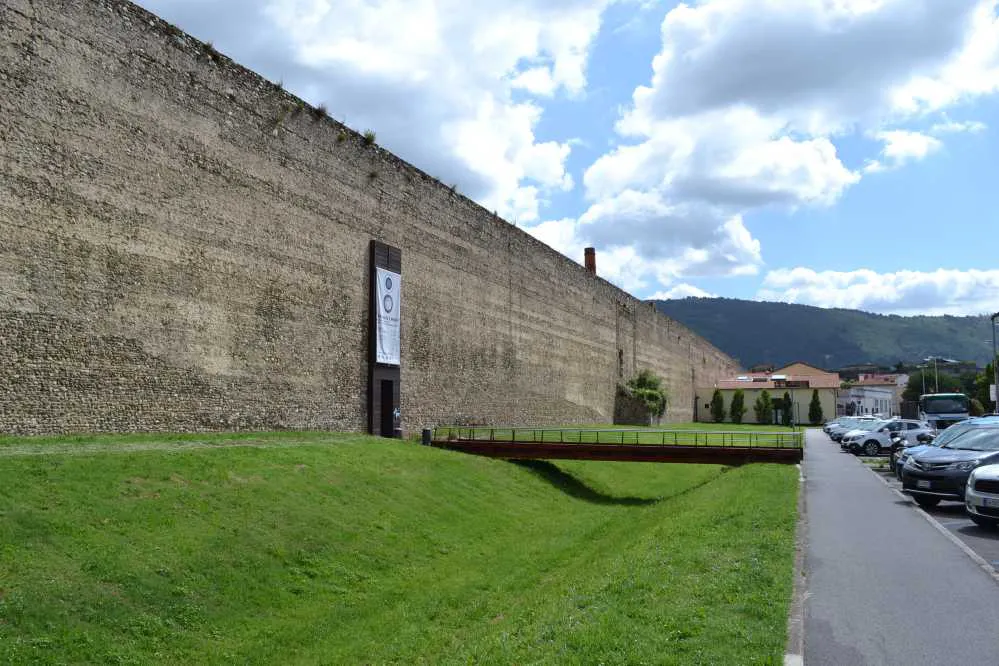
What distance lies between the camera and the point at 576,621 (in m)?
7.06

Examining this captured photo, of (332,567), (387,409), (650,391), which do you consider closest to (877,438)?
(387,409)

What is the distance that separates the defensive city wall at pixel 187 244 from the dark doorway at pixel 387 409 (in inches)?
31.8

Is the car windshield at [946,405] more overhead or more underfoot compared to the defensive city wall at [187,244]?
more underfoot

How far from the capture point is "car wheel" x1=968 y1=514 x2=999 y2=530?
1199 cm

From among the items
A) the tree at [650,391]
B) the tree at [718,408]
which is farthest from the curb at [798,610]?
the tree at [718,408]

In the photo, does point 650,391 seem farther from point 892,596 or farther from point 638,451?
point 892,596

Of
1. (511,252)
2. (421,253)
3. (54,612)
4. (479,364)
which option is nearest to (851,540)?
(54,612)

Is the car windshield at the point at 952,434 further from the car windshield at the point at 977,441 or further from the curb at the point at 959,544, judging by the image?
the curb at the point at 959,544

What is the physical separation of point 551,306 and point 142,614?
1338 inches

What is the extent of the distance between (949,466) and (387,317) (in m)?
17.2

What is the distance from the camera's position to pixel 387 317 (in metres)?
26.1

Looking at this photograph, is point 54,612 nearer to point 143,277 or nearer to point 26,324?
point 26,324

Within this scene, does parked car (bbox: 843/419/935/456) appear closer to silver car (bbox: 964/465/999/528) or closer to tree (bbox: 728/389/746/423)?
silver car (bbox: 964/465/999/528)

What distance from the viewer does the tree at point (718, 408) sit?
75250mm
